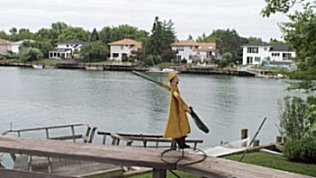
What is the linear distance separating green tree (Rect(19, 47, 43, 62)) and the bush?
9027 centimetres

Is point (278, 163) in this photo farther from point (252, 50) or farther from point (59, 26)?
point (59, 26)

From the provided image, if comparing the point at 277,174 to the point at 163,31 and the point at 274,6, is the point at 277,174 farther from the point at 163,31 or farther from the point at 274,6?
the point at 163,31

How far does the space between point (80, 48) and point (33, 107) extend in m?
66.6

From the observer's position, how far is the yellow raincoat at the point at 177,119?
2572 mm

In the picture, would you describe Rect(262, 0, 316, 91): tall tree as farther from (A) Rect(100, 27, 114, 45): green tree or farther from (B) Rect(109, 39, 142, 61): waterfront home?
(A) Rect(100, 27, 114, 45): green tree

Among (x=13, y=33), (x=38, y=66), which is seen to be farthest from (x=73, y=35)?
(x=13, y=33)

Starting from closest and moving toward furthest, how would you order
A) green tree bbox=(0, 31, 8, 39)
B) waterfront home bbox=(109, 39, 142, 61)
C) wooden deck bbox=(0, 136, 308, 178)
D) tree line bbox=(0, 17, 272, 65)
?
wooden deck bbox=(0, 136, 308, 178), tree line bbox=(0, 17, 272, 65), waterfront home bbox=(109, 39, 142, 61), green tree bbox=(0, 31, 8, 39)

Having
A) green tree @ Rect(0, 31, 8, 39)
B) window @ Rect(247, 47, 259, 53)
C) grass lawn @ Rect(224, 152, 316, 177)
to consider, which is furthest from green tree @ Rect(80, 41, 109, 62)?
grass lawn @ Rect(224, 152, 316, 177)

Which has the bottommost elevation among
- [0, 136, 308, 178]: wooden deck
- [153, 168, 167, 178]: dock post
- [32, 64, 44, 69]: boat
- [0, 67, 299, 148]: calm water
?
[0, 67, 299, 148]: calm water

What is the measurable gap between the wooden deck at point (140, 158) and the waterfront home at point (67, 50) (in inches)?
3868

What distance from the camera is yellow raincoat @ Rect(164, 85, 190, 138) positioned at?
2572 mm

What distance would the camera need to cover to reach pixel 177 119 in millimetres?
2582

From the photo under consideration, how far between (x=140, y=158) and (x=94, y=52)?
94.7 m

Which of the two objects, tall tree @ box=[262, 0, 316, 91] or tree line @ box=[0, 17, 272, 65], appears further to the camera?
tree line @ box=[0, 17, 272, 65]
